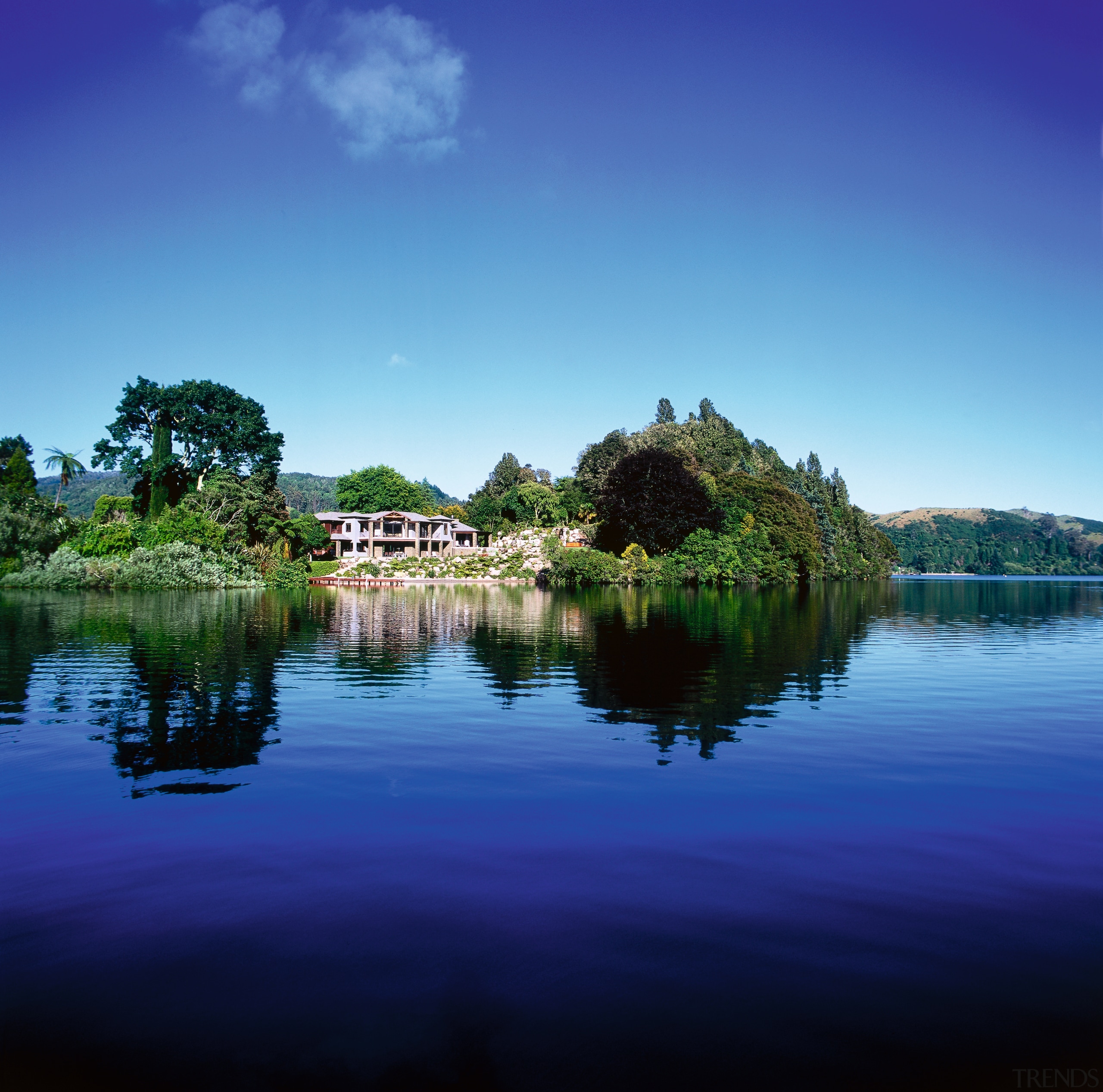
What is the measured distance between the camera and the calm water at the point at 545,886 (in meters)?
5.04

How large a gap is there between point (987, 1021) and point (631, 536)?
77790mm

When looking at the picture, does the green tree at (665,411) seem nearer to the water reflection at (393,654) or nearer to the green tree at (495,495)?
the green tree at (495,495)

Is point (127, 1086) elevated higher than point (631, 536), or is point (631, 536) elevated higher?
point (631, 536)

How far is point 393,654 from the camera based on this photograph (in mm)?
24891

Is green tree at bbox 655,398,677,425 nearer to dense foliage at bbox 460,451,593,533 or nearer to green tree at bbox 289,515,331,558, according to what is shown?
dense foliage at bbox 460,451,593,533

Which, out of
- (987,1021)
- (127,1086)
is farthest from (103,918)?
(987,1021)

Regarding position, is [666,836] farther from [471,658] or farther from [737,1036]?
[471,658]

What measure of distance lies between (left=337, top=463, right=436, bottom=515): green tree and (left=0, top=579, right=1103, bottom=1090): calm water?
102753 mm

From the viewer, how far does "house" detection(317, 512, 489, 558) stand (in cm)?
10450

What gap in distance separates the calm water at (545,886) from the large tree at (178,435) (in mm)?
61807

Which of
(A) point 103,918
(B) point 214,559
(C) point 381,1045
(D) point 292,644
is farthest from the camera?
(B) point 214,559

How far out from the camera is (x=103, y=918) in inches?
267

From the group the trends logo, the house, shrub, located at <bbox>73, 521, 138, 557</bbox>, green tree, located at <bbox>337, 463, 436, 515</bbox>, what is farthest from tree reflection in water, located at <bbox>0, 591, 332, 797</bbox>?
green tree, located at <bbox>337, 463, 436, 515</bbox>

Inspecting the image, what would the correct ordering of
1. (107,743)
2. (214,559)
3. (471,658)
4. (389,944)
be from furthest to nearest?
1. (214,559)
2. (471,658)
3. (107,743)
4. (389,944)
